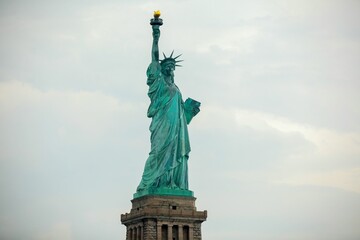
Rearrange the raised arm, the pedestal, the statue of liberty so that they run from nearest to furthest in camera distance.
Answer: the pedestal
the statue of liberty
the raised arm

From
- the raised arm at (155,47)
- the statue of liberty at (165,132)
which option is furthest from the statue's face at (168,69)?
the raised arm at (155,47)

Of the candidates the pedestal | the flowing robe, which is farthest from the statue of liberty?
the pedestal

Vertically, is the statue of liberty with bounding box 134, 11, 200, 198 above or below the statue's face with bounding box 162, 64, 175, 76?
below

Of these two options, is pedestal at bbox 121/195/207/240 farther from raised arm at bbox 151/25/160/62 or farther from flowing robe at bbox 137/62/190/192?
raised arm at bbox 151/25/160/62

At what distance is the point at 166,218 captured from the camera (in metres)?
69.9

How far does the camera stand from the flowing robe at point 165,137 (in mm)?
71562

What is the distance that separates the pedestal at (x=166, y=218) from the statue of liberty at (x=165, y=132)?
708 mm

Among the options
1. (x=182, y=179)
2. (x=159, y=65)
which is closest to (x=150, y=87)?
(x=159, y=65)

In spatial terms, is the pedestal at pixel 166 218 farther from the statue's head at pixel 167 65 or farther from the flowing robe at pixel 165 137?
the statue's head at pixel 167 65

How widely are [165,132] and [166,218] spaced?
6685 millimetres

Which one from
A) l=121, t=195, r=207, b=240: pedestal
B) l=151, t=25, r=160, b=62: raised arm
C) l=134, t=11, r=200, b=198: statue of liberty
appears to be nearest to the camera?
l=121, t=195, r=207, b=240: pedestal

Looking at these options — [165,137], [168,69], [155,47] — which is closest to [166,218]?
[165,137]

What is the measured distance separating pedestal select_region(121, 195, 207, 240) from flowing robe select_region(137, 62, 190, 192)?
1251 mm

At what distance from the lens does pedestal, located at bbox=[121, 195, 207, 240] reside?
69.6 meters
